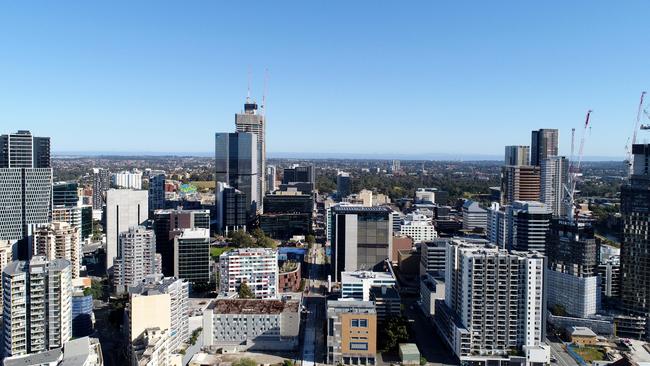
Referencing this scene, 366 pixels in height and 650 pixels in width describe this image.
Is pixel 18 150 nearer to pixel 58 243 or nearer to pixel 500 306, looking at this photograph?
pixel 58 243

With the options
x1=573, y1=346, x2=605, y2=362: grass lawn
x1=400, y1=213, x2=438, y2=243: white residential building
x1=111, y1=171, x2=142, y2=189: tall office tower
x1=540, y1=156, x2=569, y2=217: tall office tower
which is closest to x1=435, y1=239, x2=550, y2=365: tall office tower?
x1=573, y1=346, x2=605, y2=362: grass lawn

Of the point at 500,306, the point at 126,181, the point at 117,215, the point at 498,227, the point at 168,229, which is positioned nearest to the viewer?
the point at 500,306

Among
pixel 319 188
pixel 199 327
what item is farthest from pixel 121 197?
pixel 319 188

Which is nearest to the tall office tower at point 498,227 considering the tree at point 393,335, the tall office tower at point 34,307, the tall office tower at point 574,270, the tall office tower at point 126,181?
the tall office tower at point 574,270

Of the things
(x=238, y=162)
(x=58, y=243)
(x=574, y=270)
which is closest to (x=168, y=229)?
(x=58, y=243)

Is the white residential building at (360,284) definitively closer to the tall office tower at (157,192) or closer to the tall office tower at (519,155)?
the tall office tower at (157,192)

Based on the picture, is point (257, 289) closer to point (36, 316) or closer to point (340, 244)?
point (340, 244)
